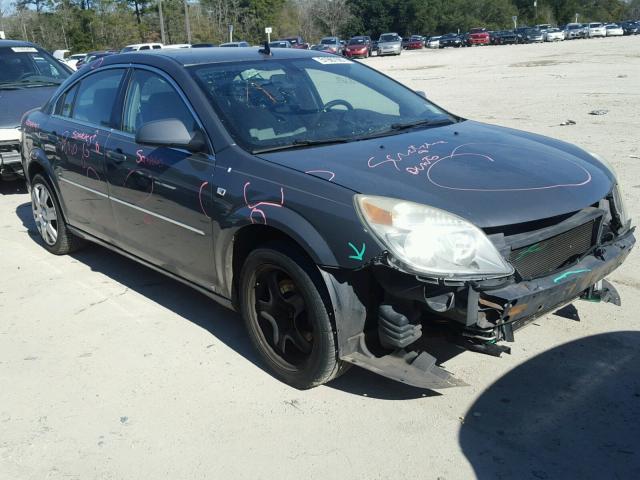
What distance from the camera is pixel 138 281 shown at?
5.22 m

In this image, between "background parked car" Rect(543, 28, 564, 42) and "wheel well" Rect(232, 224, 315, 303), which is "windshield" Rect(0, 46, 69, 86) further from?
"background parked car" Rect(543, 28, 564, 42)

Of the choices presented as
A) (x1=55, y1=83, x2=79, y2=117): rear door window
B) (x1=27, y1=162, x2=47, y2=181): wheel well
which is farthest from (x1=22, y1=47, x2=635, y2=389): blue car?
(x1=27, y1=162, x2=47, y2=181): wheel well

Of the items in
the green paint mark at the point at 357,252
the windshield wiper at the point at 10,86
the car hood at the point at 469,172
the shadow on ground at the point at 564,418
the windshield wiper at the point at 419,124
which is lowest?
the shadow on ground at the point at 564,418

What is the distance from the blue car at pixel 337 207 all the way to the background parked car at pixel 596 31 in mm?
66754

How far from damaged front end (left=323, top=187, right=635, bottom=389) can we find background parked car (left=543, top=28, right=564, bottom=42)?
63741 millimetres

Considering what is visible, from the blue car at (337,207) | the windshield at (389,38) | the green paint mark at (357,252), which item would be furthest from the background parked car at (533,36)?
the green paint mark at (357,252)

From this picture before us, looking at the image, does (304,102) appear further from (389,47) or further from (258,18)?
(258,18)

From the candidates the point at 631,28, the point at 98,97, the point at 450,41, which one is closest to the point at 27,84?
A: the point at 98,97

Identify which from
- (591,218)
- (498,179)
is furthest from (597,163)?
(498,179)

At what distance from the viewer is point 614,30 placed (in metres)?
64.9

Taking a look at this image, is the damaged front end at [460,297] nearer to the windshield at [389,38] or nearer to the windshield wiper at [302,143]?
the windshield wiper at [302,143]

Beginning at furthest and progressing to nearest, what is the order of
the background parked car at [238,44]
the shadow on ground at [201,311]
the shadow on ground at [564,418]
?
the background parked car at [238,44] < the shadow on ground at [201,311] < the shadow on ground at [564,418]

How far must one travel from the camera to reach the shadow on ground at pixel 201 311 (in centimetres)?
351

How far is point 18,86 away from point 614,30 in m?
67.9
